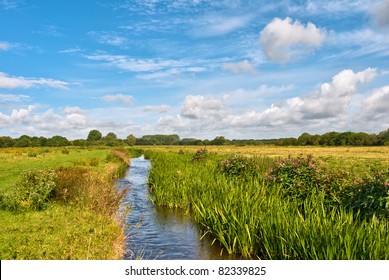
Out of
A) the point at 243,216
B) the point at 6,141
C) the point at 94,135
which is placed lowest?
the point at 243,216

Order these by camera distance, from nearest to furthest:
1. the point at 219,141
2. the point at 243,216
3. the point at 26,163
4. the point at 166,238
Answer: the point at 243,216
the point at 166,238
the point at 26,163
the point at 219,141

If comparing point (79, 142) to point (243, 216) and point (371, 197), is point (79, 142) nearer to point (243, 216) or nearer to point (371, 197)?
point (243, 216)

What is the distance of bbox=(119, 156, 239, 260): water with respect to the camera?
1025cm

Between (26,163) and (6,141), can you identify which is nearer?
(26,163)

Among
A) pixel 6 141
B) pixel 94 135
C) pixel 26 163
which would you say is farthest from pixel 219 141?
pixel 26 163

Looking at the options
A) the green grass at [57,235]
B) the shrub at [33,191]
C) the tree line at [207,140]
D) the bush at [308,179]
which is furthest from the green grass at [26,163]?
the tree line at [207,140]

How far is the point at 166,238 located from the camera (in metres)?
12.0

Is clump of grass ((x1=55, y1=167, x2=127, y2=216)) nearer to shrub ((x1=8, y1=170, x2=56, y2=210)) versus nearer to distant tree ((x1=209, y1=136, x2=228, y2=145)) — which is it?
shrub ((x1=8, y1=170, x2=56, y2=210))

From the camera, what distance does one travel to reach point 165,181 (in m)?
19.3

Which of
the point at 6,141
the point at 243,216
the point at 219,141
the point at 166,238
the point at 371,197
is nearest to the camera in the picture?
the point at 371,197

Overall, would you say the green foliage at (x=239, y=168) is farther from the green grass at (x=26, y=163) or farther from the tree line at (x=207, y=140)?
the tree line at (x=207, y=140)

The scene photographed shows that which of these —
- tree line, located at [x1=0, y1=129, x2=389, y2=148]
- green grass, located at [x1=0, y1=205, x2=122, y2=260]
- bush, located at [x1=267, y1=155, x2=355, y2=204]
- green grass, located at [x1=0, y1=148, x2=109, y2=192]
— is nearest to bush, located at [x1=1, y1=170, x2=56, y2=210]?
green grass, located at [x1=0, y1=205, x2=122, y2=260]

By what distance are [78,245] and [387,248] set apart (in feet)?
22.5
